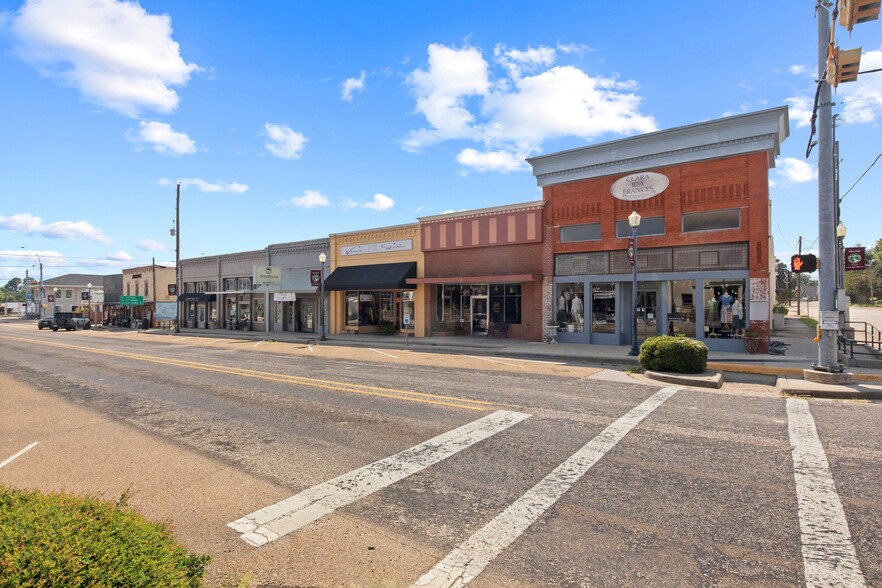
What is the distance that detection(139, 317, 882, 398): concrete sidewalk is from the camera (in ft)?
33.9

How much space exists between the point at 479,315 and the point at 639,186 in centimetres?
1007

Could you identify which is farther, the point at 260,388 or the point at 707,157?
the point at 707,157

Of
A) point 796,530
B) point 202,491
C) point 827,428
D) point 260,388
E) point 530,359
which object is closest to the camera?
point 796,530

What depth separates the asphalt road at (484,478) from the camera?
356cm

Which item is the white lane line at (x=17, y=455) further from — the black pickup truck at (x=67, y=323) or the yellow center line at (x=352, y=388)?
the black pickup truck at (x=67, y=323)

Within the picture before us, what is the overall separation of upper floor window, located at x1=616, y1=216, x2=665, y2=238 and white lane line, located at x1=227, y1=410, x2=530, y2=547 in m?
15.0

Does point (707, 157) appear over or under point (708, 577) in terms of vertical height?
over

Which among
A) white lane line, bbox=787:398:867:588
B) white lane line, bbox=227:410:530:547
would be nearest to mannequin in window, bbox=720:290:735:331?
white lane line, bbox=787:398:867:588

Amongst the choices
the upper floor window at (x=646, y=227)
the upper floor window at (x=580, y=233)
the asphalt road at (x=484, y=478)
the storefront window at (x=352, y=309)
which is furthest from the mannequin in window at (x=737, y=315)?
the storefront window at (x=352, y=309)

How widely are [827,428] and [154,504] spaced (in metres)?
9.19

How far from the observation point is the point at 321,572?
3416 mm

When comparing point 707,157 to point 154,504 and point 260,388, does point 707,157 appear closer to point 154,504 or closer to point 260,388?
point 260,388

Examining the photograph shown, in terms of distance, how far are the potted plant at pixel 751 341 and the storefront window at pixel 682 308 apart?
6.23 feet

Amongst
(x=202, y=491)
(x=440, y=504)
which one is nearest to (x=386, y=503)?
(x=440, y=504)
